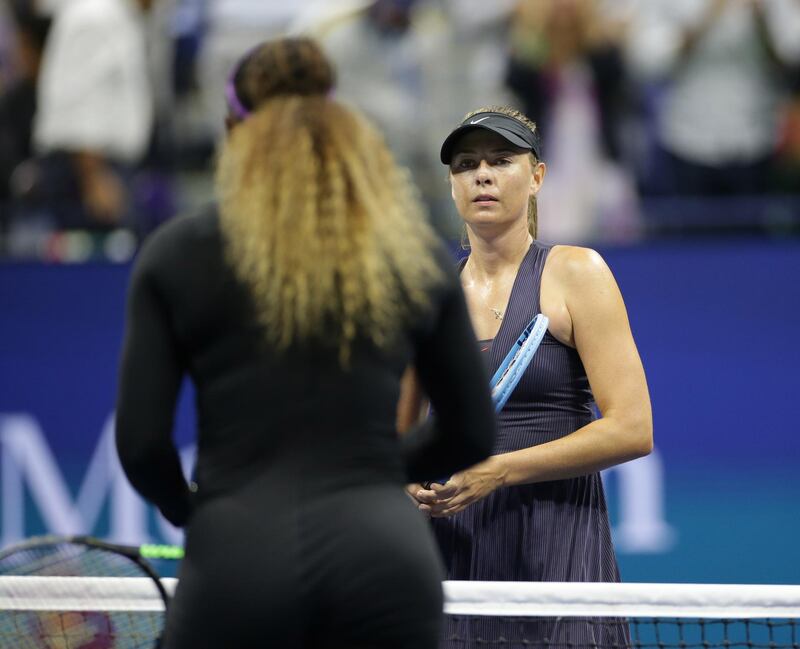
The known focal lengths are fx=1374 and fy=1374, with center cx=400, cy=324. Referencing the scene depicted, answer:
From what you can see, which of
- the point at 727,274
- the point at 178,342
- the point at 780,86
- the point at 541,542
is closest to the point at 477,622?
the point at 541,542

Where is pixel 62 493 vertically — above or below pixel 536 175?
below

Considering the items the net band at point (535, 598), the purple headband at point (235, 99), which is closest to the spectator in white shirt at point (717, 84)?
the net band at point (535, 598)

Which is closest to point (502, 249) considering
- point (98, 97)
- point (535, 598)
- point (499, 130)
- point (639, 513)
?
point (499, 130)

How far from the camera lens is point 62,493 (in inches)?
255

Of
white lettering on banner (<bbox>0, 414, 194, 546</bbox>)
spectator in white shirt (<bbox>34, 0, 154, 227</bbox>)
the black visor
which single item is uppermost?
spectator in white shirt (<bbox>34, 0, 154, 227</bbox>)

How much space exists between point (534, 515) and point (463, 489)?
24 cm

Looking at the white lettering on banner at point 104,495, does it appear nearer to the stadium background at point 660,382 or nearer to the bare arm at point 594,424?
the stadium background at point 660,382

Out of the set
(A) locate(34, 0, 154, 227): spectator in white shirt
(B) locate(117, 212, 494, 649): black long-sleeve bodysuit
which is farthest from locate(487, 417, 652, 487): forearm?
(A) locate(34, 0, 154, 227): spectator in white shirt

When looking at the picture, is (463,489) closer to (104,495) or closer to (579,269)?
(579,269)

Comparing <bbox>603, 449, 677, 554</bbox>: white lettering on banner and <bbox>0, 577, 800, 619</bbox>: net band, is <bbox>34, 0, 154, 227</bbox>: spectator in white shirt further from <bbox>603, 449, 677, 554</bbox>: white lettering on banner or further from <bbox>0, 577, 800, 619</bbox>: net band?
<bbox>0, 577, 800, 619</bbox>: net band

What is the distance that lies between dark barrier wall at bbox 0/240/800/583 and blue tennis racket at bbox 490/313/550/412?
339 centimetres

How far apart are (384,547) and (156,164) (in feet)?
17.4

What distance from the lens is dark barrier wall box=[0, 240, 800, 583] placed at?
20.6 feet

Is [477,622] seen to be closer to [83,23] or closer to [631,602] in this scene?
[631,602]
